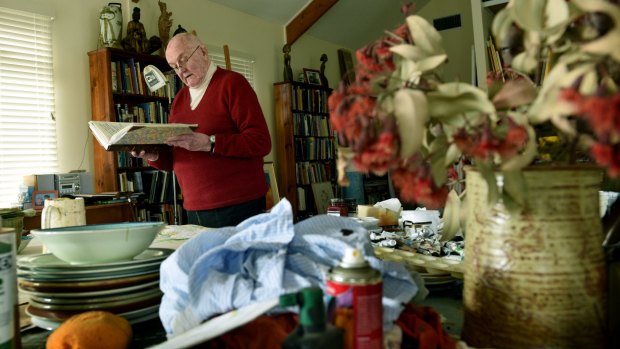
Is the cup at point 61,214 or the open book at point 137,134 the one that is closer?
the cup at point 61,214

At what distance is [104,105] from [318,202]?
284 cm

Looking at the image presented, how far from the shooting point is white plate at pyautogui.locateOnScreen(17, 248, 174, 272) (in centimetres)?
79

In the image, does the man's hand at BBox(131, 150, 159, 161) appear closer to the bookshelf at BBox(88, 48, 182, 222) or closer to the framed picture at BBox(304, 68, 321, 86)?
the bookshelf at BBox(88, 48, 182, 222)

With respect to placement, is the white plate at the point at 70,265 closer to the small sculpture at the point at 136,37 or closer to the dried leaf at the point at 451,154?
the dried leaf at the point at 451,154

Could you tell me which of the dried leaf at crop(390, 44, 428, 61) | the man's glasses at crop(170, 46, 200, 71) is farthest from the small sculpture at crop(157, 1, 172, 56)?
the dried leaf at crop(390, 44, 428, 61)

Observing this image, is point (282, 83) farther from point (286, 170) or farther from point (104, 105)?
point (104, 105)

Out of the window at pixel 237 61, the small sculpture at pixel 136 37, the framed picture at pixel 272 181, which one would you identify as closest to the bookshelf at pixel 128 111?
the small sculpture at pixel 136 37

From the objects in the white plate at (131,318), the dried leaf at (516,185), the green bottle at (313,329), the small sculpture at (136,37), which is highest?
the small sculpture at (136,37)

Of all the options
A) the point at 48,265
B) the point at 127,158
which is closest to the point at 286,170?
the point at 127,158

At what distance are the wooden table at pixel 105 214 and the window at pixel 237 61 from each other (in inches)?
74.5

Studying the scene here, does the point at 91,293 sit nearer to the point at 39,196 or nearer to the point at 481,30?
the point at 39,196

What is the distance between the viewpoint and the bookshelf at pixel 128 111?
3.77m

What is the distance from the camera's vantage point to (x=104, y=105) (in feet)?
12.3

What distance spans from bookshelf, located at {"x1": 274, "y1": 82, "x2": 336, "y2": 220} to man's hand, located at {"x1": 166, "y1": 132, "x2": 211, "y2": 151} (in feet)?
11.4
